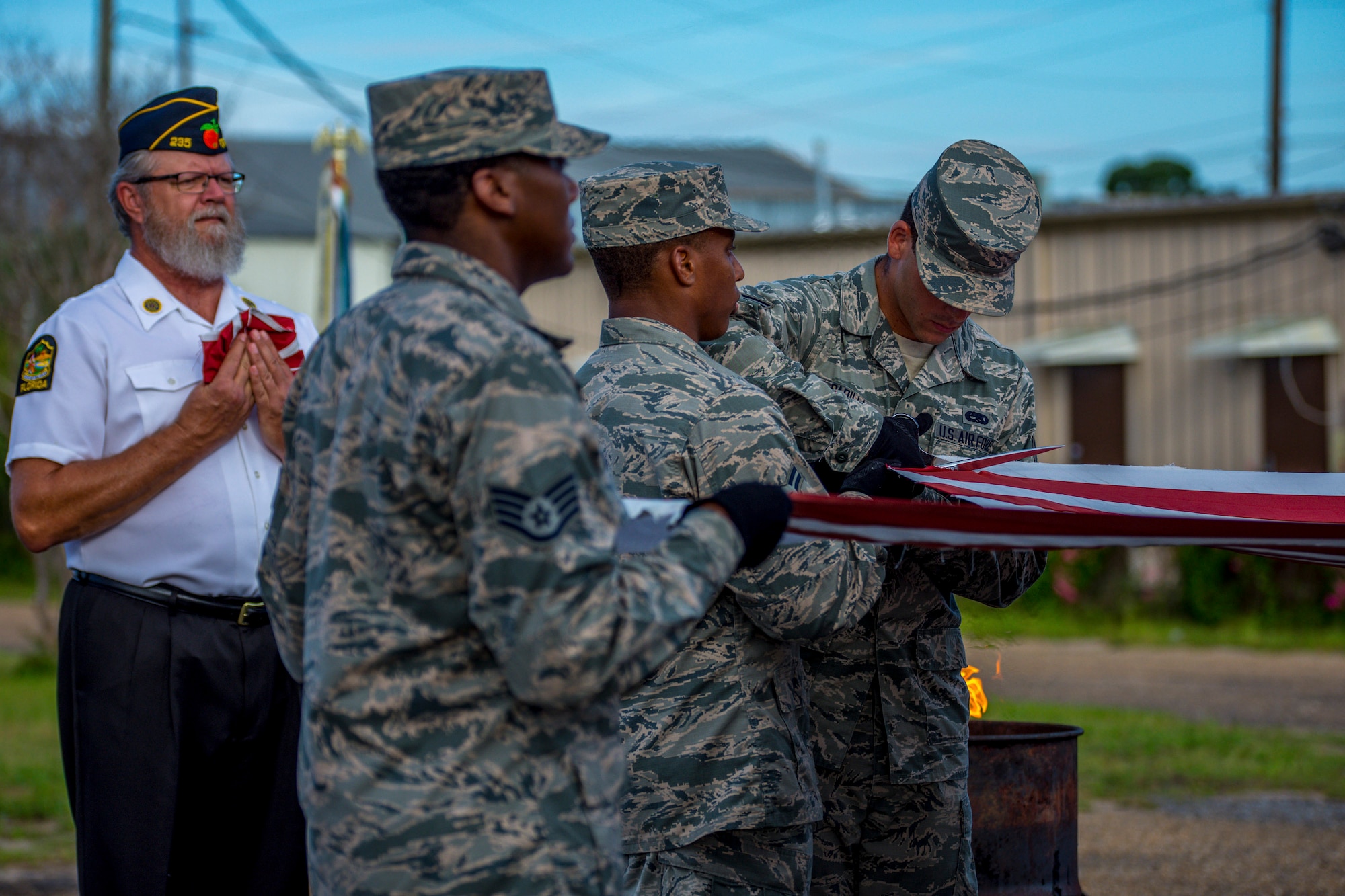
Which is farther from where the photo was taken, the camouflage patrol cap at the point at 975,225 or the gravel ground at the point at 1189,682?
the gravel ground at the point at 1189,682

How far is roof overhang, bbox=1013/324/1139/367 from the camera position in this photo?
15.2 meters

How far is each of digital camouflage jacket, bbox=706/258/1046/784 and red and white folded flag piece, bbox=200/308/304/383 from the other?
1.14 m

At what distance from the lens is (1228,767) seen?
773cm

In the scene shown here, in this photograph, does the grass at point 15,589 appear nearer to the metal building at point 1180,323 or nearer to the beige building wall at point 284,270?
the beige building wall at point 284,270

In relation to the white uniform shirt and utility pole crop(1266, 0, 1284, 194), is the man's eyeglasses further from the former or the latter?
utility pole crop(1266, 0, 1284, 194)

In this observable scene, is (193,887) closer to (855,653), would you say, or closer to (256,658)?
(256,658)

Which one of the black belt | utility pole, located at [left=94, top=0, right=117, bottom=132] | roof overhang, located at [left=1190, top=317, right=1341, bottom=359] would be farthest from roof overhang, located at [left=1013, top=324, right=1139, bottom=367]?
the black belt

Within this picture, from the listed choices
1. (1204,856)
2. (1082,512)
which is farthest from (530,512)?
(1204,856)

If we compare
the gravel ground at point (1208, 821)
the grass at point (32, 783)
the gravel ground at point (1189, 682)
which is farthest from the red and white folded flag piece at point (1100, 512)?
the grass at point (32, 783)

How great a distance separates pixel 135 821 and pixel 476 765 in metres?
1.71

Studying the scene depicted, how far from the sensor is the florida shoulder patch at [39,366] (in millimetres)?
3207

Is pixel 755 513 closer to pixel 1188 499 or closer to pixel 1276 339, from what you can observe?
pixel 1188 499

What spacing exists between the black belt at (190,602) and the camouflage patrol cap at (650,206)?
1.29 m

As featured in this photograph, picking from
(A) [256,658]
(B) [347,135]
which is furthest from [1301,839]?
(B) [347,135]
